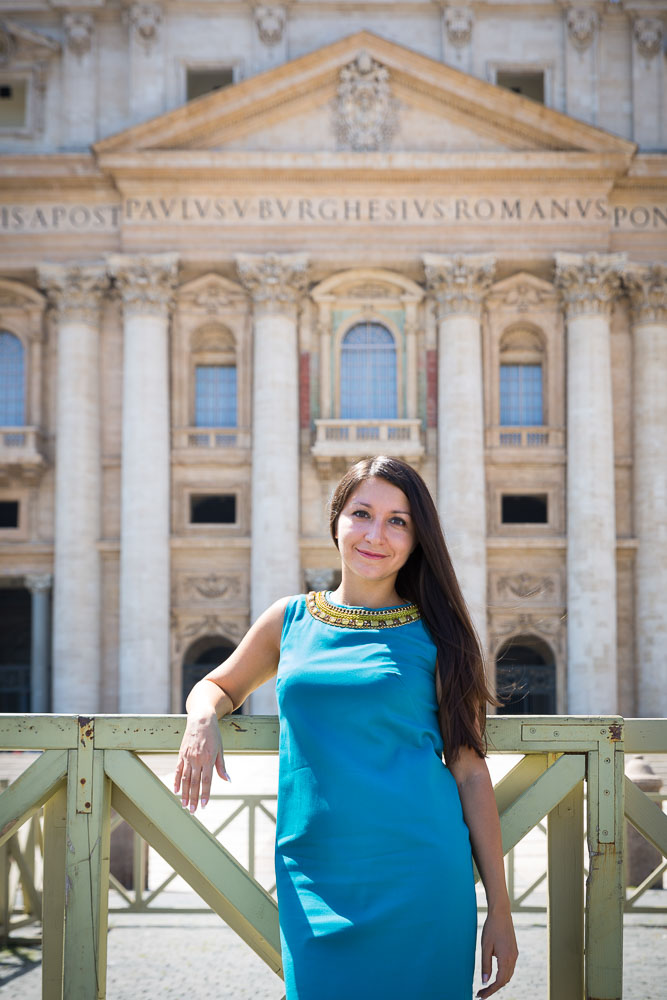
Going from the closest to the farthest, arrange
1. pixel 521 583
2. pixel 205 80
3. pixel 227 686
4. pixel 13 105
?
pixel 227 686, pixel 521 583, pixel 13 105, pixel 205 80

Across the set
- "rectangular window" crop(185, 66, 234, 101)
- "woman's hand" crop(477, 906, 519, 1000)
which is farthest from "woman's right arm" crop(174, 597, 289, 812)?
"rectangular window" crop(185, 66, 234, 101)

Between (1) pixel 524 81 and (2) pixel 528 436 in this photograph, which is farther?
(1) pixel 524 81

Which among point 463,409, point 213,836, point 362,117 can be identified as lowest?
point 213,836

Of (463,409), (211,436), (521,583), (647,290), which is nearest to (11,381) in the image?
(211,436)

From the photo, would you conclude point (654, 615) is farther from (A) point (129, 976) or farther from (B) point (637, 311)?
(A) point (129, 976)

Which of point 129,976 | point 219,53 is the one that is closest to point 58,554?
point 219,53

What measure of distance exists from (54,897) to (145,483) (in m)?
25.8

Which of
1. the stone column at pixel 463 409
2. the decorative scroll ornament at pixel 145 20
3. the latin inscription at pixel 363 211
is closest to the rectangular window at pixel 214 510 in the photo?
the stone column at pixel 463 409

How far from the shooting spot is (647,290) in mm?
30922

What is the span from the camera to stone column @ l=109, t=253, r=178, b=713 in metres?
29.8

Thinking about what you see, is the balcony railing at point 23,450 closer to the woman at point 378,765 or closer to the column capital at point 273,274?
the column capital at point 273,274

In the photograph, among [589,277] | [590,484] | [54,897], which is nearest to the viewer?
[54,897]

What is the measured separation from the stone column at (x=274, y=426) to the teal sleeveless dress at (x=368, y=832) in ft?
85.9

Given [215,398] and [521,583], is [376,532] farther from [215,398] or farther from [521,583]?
[215,398]
